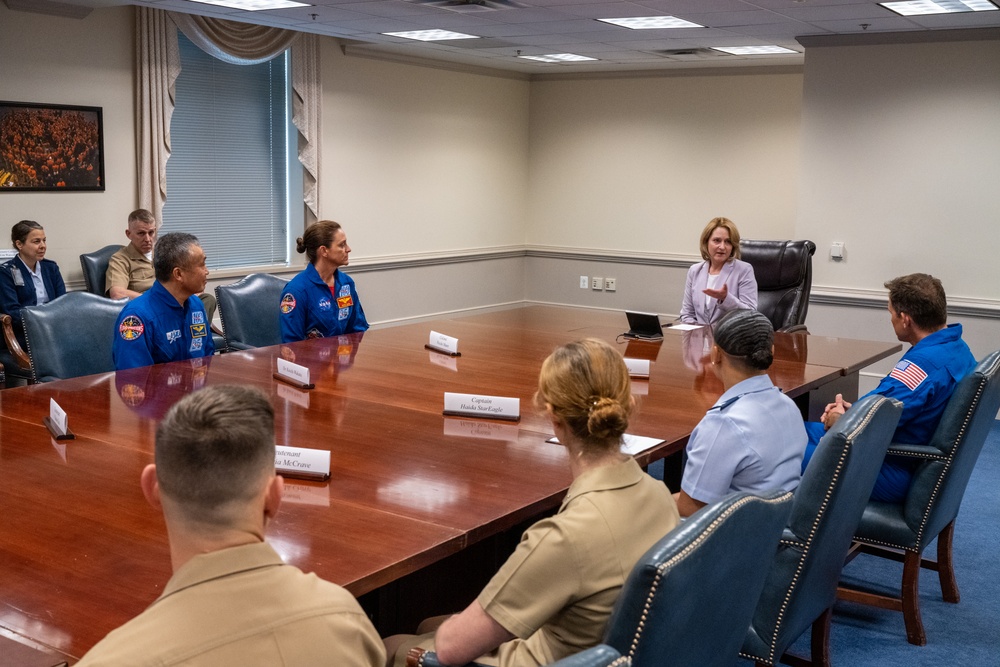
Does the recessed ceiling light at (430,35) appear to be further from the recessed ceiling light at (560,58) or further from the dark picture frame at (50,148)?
the dark picture frame at (50,148)

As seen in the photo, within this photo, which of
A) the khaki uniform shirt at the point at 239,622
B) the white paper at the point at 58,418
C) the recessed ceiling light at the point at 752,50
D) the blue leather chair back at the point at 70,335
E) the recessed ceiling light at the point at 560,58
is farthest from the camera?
the recessed ceiling light at the point at 560,58

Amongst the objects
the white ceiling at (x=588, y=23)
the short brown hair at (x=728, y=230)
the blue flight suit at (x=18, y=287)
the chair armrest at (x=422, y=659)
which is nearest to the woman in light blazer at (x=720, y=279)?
the short brown hair at (x=728, y=230)

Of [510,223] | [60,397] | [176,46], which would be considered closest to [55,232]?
[176,46]

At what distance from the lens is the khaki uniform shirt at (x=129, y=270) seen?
5.95m

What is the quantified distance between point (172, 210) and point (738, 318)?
5.09m

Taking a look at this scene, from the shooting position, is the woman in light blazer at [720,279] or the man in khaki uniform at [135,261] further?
the man in khaki uniform at [135,261]

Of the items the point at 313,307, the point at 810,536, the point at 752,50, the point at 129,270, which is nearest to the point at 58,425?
the point at 810,536

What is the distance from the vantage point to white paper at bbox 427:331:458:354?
4219 millimetres

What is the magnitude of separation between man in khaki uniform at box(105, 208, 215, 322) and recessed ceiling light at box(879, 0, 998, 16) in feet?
13.8

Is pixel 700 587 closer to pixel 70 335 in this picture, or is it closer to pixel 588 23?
pixel 70 335

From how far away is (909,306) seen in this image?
A: 342 centimetres

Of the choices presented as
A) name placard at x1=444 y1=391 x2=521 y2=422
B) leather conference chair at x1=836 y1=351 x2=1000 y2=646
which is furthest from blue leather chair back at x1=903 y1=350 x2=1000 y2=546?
name placard at x1=444 y1=391 x2=521 y2=422

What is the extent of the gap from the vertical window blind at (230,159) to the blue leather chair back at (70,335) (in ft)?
8.74

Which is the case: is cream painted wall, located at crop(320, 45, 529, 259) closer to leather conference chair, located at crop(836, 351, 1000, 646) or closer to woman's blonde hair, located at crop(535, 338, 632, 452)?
leather conference chair, located at crop(836, 351, 1000, 646)
